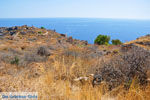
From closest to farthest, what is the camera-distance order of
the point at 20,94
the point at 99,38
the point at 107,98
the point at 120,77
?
the point at 20,94 → the point at 107,98 → the point at 120,77 → the point at 99,38

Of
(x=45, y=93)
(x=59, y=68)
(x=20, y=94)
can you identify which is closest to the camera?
(x=20, y=94)

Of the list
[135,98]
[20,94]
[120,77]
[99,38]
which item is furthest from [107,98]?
[99,38]

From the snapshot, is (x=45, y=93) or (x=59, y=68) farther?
(x=59, y=68)

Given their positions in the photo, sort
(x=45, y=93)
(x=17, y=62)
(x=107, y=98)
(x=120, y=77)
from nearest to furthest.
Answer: (x=45, y=93), (x=107, y=98), (x=120, y=77), (x=17, y=62)

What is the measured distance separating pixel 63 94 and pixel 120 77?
1617mm

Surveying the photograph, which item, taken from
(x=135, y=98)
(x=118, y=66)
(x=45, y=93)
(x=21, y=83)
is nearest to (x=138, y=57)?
(x=118, y=66)

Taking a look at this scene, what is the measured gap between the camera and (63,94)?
286 centimetres

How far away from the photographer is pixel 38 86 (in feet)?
9.05

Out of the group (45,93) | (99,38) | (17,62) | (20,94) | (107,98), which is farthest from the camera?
(99,38)

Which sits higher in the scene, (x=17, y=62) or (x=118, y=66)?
(x=118, y=66)

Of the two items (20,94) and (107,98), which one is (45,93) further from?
(107,98)

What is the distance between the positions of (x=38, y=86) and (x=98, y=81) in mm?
1745

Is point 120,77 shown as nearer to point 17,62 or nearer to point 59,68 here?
point 59,68

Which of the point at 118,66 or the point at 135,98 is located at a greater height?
the point at 118,66
